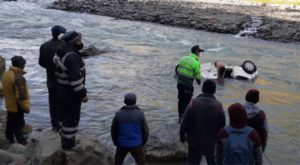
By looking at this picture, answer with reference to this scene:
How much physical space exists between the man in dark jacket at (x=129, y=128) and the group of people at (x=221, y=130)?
1.98 ft

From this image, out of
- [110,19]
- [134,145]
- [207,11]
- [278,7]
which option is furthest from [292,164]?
[278,7]

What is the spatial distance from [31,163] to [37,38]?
1819 centimetres

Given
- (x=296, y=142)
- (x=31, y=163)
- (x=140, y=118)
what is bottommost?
(x=296, y=142)

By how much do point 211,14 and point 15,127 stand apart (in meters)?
30.0

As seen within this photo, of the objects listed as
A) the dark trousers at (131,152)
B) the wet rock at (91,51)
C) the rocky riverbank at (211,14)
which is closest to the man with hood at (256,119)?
the dark trousers at (131,152)

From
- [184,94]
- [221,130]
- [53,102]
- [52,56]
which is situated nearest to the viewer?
[221,130]

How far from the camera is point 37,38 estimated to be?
2462cm

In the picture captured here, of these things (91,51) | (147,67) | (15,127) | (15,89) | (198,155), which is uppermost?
(15,89)

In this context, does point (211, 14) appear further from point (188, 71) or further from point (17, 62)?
point (17, 62)

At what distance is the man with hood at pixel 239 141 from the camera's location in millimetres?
5441

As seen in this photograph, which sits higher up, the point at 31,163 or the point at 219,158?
the point at 219,158

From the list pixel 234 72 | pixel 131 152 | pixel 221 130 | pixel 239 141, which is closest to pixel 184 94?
pixel 131 152

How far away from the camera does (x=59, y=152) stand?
718cm

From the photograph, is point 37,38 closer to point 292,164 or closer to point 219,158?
point 292,164
